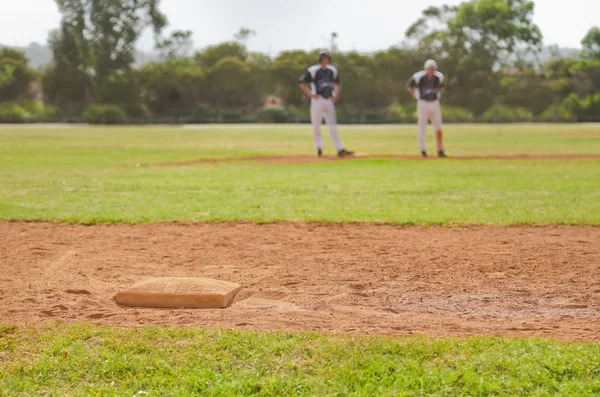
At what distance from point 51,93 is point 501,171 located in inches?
2339

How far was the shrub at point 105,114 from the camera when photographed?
60.3 m

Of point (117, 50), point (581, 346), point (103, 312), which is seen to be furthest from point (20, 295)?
point (117, 50)

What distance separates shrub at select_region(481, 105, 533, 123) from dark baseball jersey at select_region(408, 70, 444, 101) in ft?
138

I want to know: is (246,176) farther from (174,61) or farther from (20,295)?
(174,61)

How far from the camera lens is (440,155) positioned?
1981cm

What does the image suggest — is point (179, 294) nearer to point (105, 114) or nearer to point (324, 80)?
point (324, 80)

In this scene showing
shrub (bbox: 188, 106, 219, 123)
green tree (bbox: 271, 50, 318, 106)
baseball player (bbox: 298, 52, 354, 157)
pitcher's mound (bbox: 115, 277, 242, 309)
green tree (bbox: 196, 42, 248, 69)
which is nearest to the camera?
pitcher's mound (bbox: 115, 277, 242, 309)

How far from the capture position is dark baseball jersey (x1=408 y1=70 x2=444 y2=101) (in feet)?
63.2

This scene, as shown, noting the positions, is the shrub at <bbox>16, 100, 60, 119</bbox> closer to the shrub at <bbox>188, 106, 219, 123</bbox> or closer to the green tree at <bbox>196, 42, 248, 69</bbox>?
the shrub at <bbox>188, 106, 219, 123</bbox>

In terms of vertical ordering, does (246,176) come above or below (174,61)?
below

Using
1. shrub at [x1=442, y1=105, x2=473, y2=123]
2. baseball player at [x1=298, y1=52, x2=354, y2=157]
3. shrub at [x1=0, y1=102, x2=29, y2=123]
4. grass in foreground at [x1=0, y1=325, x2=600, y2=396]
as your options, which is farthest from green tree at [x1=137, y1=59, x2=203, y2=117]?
grass in foreground at [x1=0, y1=325, x2=600, y2=396]

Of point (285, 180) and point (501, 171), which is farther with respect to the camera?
point (501, 171)

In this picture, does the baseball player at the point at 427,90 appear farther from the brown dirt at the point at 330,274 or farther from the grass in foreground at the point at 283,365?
the grass in foreground at the point at 283,365

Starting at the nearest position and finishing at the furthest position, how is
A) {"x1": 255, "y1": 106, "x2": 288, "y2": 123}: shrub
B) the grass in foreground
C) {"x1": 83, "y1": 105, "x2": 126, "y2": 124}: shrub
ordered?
1. the grass in foreground
2. {"x1": 83, "y1": 105, "x2": 126, "y2": 124}: shrub
3. {"x1": 255, "y1": 106, "x2": 288, "y2": 123}: shrub
